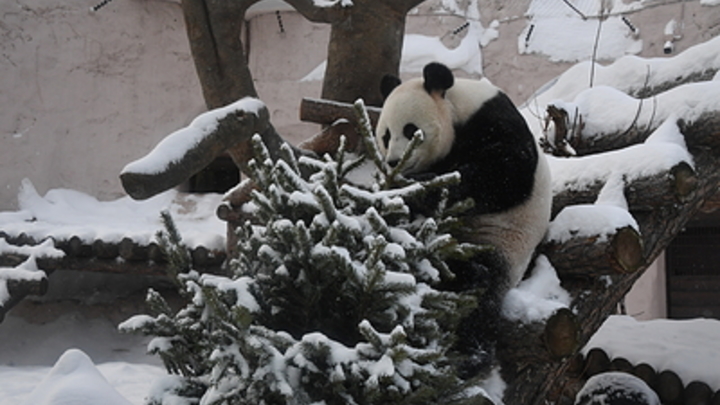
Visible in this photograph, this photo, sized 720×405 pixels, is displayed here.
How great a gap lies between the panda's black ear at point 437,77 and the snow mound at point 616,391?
2696 millimetres

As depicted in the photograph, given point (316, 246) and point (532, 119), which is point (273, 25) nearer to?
point (532, 119)

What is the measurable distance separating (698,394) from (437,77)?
9.89 feet

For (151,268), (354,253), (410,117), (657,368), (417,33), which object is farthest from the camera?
(417,33)

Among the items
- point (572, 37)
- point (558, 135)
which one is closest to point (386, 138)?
point (558, 135)

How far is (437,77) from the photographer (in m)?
2.31

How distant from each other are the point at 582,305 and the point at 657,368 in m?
2.47

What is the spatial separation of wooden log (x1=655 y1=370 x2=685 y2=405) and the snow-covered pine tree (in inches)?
122

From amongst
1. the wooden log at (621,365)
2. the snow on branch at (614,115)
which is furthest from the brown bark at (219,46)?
the wooden log at (621,365)

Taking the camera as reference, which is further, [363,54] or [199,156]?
[363,54]

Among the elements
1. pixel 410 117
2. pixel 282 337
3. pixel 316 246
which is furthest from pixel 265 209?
pixel 410 117

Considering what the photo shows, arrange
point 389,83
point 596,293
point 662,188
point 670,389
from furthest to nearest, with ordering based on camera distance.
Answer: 1. point 670,389
2. point 389,83
3. point 662,188
4. point 596,293

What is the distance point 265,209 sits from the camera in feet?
5.49

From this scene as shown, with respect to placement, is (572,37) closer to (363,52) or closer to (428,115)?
(363,52)

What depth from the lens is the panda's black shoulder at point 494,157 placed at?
220 centimetres
